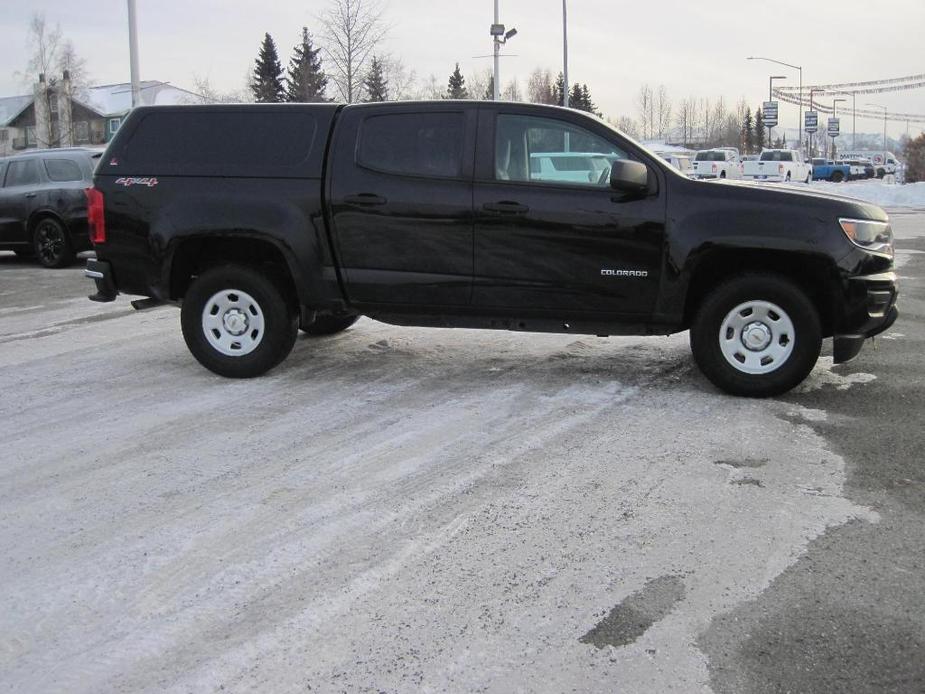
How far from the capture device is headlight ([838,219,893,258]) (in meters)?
5.84

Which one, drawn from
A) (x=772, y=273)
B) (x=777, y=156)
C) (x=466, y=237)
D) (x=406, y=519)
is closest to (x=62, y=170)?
(x=466, y=237)

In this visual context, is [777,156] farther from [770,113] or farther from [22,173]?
[22,173]

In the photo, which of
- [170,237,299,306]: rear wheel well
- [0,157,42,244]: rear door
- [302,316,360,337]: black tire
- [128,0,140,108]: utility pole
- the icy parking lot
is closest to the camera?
the icy parking lot

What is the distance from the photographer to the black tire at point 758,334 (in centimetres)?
589

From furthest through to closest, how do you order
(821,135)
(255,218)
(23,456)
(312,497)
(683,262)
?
1. (821,135)
2. (255,218)
3. (683,262)
4. (23,456)
5. (312,497)

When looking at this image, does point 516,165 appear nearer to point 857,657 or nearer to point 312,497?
point 312,497

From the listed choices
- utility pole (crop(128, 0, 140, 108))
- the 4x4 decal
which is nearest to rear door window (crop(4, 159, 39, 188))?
utility pole (crop(128, 0, 140, 108))

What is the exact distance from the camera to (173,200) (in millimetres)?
6609

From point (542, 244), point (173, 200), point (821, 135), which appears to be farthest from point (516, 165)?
point (821, 135)

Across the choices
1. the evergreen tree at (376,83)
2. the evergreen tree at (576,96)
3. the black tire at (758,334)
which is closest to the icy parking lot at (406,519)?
the black tire at (758,334)

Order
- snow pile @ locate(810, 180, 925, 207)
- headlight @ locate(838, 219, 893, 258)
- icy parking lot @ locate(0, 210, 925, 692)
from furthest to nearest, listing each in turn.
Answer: snow pile @ locate(810, 180, 925, 207), headlight @ locate(838, 219, 893, 258), icy parking lot @ locate(0, 210, 925, 692)

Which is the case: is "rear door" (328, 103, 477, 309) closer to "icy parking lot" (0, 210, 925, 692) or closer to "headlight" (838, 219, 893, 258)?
"icy parking lot" (0, 210, 925, 692)

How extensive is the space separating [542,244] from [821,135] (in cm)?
17417

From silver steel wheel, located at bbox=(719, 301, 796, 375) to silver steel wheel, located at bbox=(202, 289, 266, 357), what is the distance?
3306 mm
